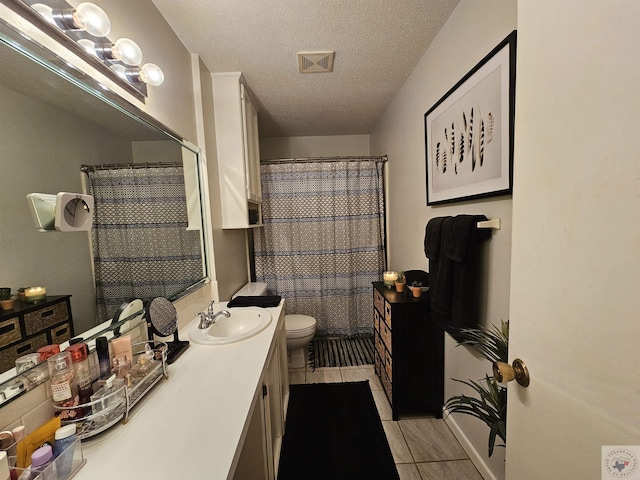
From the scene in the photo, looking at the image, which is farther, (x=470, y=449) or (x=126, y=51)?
(x=470, y=449)

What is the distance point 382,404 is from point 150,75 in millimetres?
2307

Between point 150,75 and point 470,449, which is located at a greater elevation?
point 150,75

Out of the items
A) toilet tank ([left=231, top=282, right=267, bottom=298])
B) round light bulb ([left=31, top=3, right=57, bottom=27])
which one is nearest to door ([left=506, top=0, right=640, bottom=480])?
round light bulb ([left=31, top=3, right=57, bottom=27])

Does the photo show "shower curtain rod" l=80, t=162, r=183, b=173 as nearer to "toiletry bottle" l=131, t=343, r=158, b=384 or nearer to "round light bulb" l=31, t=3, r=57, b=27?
"round light bulb" l=31, t=3, r=57, b=27

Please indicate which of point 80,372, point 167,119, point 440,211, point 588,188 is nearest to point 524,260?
point 588,188

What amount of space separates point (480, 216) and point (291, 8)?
53.4 inches

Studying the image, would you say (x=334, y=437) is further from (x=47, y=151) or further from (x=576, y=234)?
(x=47, y=151)

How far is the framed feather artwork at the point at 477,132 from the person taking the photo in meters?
0.97

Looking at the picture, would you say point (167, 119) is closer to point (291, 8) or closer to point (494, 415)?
point (291, 8)

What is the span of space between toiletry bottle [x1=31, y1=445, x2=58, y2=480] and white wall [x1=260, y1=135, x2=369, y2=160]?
301cm

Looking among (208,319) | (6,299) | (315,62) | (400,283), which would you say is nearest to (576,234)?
(6,299)

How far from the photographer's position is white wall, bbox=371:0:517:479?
105 centimetres

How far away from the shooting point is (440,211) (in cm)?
155

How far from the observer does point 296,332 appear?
2.02 metres
